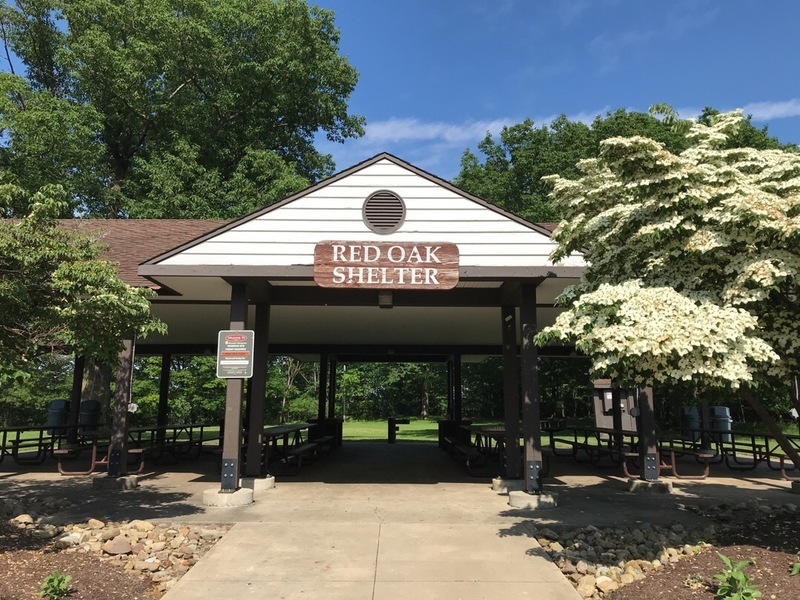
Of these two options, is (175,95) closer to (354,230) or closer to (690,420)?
(354,230)

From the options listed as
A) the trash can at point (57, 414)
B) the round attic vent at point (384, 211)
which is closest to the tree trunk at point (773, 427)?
the round attic vent at point (384, 211)

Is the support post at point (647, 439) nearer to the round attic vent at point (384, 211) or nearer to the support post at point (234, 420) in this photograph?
the round attic vent at point (384, 211)

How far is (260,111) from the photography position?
28.4 m

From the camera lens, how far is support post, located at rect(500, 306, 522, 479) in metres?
9.03

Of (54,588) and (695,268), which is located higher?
(695,268)

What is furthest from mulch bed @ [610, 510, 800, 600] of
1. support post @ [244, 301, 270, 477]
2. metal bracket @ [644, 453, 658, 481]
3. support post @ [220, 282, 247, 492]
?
support post @ [244, 301, 270, 477]

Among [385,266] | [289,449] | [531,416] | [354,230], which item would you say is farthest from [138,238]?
[531,416]

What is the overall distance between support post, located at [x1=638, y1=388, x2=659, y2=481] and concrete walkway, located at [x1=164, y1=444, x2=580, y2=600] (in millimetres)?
2942

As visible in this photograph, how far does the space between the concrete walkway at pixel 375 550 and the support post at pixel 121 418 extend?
273 cm

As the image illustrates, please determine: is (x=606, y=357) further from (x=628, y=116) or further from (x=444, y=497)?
(x=628, y=116)

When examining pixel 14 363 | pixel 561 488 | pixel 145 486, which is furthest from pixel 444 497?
pixel 14 363

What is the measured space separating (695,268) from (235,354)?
6.02 meters

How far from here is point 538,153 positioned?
3488cm

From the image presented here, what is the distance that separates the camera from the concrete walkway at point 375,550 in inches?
188
